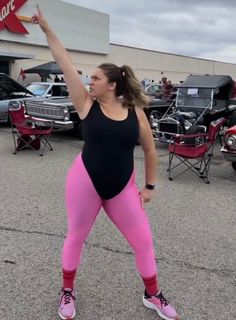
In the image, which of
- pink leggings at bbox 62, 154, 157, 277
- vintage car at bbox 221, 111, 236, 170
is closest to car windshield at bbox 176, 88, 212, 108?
vintage car at bbox 221, 111, 236, 170

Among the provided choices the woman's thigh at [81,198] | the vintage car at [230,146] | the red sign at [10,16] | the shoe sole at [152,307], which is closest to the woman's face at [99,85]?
the woman's thigh at [81,198]

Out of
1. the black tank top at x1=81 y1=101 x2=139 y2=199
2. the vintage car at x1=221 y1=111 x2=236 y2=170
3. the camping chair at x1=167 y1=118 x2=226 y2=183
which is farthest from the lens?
the camping chair at x1=167 y1=118 x2=226 y2=183

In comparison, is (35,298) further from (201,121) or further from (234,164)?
(201,121)

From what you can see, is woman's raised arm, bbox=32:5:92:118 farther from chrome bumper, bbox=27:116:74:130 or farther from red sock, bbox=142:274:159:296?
chrome bumper, bbox=27:116:74:130

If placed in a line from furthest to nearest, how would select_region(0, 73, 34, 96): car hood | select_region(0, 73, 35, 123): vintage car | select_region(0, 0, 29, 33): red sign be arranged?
select_region(0, 0, 29, 33): red sign → select_region(0, 73, 34, 96): car hood → select_region(0, 73, 35, 123): vintage car

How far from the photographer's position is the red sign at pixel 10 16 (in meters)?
22.8

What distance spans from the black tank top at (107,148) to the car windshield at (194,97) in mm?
9276

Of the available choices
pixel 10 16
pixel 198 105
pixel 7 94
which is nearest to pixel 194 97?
pixel 198 105

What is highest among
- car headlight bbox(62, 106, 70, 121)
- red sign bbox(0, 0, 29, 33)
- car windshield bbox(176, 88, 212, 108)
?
red sign bbox(0, 0, 29, 33)

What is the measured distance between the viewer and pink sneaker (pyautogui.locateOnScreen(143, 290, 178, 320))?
9.56ft

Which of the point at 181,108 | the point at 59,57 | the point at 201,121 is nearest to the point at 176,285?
the point at 59,57

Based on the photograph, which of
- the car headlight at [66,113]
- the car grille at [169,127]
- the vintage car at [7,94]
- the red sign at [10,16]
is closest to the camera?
the car grille at [169,127]

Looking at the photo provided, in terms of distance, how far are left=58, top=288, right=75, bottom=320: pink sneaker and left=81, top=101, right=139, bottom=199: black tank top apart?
2.52 feet

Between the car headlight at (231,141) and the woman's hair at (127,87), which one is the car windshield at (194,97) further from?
the woman's hair at (127,87)
